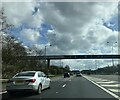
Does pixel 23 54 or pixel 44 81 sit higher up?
pixel 23 54

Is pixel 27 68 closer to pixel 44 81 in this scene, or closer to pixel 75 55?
pixel 44 81

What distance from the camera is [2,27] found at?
27.6 metres

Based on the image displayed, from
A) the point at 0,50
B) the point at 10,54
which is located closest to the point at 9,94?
the point at 0,50

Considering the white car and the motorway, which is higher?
the white car

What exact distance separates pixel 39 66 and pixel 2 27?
4091cm

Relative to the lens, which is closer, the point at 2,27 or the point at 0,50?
the point at 2,27

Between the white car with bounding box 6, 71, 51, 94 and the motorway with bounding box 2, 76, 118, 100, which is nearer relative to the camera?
the motorway with bounding box 2, 76, 118, 100

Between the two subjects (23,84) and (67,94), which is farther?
(67,94)

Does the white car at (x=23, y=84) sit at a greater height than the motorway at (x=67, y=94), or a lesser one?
greater

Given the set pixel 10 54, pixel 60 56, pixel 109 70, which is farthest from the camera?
pixel 109 70

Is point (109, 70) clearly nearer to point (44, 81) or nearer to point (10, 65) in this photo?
point (10, 65)

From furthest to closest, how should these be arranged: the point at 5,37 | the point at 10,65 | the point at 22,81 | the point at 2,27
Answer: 1. the point at 10,65
2. the point at 5,37
3. the point at 2,27
4. the point at 22,81

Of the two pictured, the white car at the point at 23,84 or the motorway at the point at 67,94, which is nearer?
the motorway at the point at 67,94

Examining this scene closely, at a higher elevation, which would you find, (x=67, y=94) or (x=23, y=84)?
(x=23, y=84)
